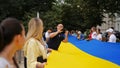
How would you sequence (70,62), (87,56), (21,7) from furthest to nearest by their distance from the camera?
(21,7), (87,56), (70,62)

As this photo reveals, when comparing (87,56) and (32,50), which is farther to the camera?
(87,56)

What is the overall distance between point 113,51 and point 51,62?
3.96 m

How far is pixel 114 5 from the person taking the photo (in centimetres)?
4522

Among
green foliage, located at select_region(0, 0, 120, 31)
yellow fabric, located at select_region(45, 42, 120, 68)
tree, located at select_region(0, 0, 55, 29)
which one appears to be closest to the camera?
yellow fabric, located at select_region(45, 42, 120, 68)

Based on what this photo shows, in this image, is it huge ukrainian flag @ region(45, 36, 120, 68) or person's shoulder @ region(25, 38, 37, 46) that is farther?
huge ukrainian flag @ region(45, 36, 120, 68)

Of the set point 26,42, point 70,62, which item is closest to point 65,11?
point 70,62

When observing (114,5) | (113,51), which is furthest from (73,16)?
(113,51)

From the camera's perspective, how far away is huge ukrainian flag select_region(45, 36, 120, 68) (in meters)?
8.33

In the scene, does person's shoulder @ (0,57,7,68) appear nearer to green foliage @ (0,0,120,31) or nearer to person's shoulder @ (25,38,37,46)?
person's shoulder @ (25,38,37,46)

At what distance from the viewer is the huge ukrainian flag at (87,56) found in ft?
27.3

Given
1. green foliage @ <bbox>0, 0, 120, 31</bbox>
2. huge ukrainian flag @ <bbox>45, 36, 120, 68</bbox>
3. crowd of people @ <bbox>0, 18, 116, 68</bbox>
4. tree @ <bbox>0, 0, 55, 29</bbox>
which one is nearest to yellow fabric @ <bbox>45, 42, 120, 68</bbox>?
huge ukrainian flag @ <bbox>45, 36, 120, 68</bbox>

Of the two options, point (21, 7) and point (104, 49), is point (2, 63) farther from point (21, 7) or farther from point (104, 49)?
point (21, 7)

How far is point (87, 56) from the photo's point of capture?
10.8 meters

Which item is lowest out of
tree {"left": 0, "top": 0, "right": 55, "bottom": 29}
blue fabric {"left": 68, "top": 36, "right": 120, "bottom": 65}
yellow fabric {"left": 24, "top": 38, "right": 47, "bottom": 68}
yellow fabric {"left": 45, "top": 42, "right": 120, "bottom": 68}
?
tree {"left": 0, "top": 0, "right": 55, "bottom": 29}
